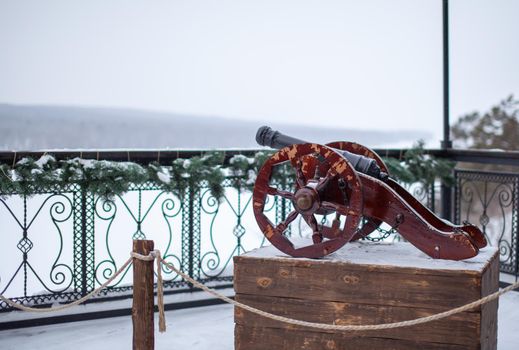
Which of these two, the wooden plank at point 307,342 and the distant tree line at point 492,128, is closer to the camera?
the wooden plank at point 307,342

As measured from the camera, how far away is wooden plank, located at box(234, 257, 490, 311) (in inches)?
111

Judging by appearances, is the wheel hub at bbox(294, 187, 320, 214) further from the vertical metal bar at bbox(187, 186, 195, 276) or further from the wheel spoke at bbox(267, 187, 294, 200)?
the vertical metal bar at bbox(187, 186, 195, 276)

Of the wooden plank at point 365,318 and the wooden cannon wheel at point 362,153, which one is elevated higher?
the wooden cannon wheel at point 362,153

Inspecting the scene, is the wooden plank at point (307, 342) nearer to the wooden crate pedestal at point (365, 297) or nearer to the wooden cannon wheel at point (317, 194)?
the wooden crate pedestal at point (365, 297)

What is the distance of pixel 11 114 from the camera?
478cm

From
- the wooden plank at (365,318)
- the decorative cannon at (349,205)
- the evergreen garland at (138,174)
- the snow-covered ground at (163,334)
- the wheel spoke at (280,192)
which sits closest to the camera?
the wooden plank at (365,318)

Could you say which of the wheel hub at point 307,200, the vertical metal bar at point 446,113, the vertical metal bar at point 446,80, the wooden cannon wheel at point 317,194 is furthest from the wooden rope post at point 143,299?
the vertical metal bar at point 446,80

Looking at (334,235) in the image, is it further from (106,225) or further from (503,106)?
(503,106)

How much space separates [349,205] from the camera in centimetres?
302

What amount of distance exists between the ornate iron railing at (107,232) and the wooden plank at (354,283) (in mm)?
1187

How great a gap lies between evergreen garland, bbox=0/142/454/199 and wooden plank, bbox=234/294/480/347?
1.60m

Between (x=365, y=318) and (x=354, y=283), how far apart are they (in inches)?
6.2

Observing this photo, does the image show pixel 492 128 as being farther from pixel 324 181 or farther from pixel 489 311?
pixel 324 181

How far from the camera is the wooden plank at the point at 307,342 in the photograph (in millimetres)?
2906
